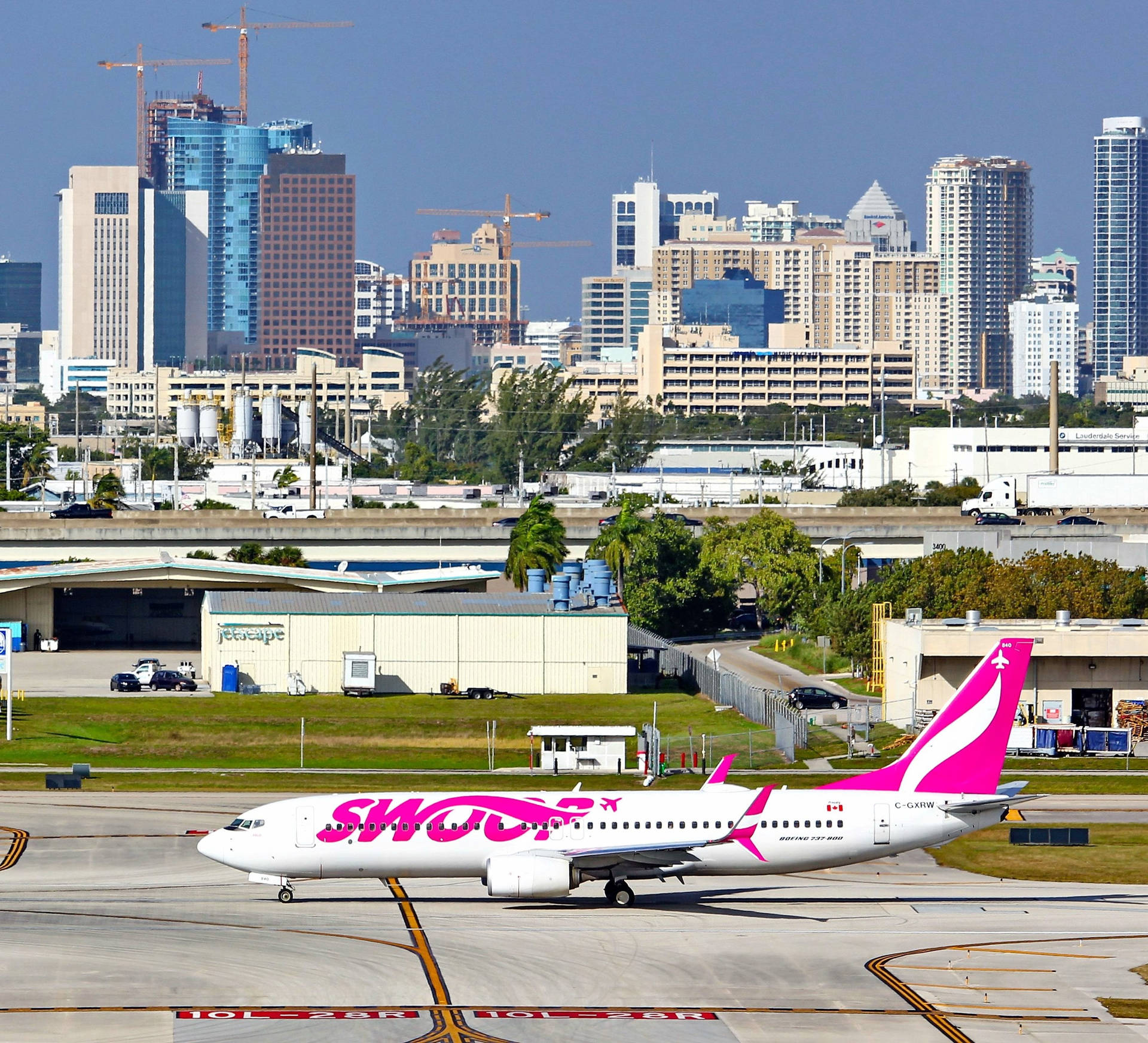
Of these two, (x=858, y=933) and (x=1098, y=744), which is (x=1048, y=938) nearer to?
(x=858, y=933)

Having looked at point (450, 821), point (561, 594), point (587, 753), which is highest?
point (561, 594)

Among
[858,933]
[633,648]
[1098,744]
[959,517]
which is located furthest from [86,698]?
[959,517]

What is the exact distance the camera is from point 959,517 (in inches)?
7047

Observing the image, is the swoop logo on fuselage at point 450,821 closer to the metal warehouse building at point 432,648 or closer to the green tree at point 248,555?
the metal warehouse building at point 432,648

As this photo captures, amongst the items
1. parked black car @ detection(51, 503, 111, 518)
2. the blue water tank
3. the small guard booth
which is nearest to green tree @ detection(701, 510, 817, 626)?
the blue water tank

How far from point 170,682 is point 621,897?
56200 millimetres

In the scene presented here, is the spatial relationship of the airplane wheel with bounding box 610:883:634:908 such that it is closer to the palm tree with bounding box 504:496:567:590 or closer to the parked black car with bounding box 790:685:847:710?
the parked black car with bounding box 790:685:847:710

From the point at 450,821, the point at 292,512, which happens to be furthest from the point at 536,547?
the point at 450,821

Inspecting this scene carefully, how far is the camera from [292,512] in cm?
18662

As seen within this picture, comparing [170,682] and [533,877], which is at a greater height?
[170,682]

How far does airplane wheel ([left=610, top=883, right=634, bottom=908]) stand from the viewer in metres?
54.7

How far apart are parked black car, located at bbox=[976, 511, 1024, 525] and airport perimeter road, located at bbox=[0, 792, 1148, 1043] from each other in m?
109

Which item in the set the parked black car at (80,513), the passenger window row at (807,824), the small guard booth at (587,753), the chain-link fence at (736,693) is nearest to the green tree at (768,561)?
the chain-link fence at (736,693)

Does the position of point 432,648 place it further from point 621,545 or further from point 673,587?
point 621,545
